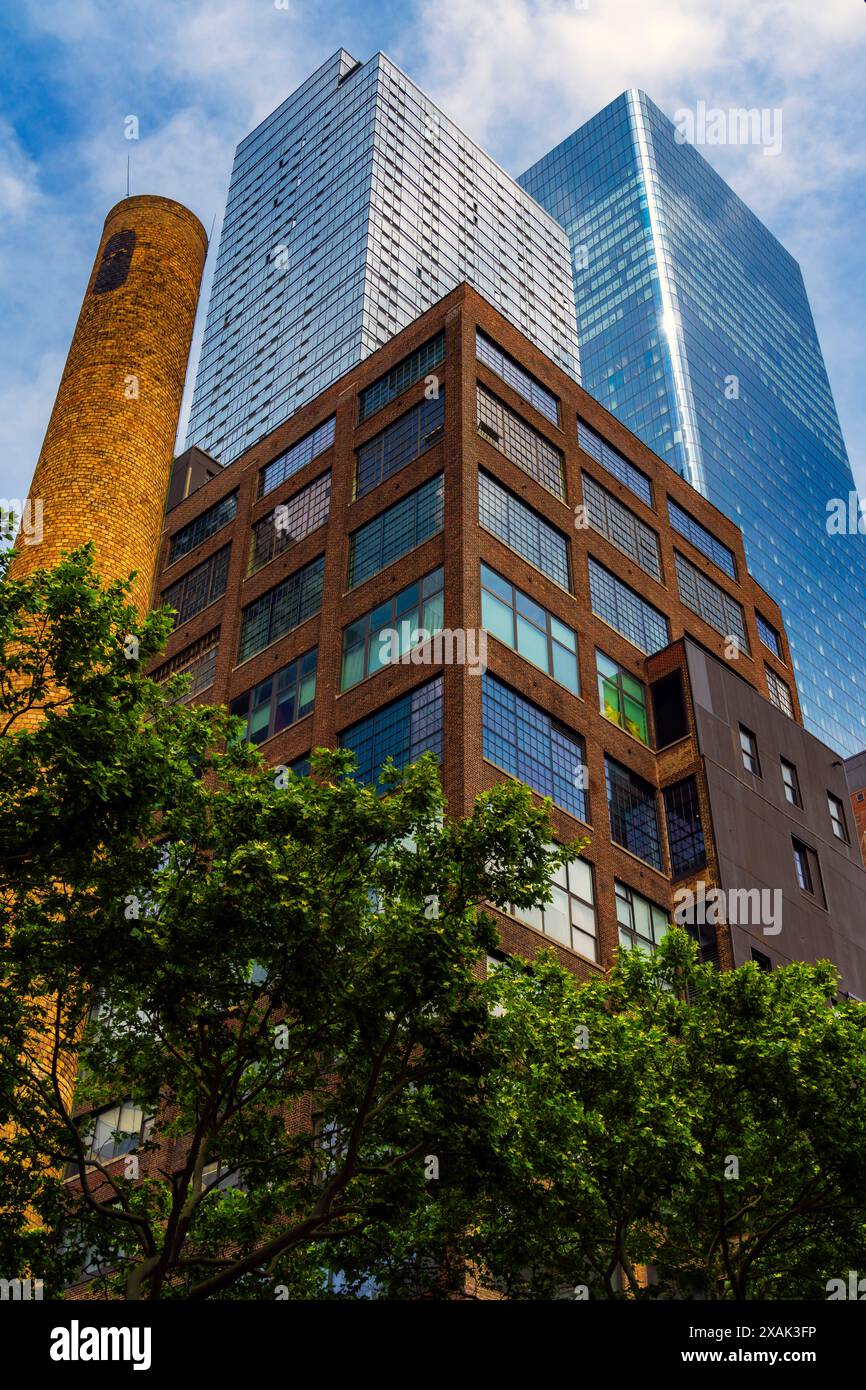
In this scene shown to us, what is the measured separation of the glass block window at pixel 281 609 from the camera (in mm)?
45188

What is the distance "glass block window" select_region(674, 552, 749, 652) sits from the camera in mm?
51375

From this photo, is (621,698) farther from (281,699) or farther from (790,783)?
(281,699)

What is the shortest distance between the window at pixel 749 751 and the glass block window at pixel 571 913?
922 centimetres

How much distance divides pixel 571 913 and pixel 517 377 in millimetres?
20321

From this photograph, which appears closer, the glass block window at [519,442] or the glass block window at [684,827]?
the glass block window at [684,827]

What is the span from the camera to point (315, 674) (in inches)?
1662

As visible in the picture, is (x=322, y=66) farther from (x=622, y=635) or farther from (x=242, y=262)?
(x=622, y=635)

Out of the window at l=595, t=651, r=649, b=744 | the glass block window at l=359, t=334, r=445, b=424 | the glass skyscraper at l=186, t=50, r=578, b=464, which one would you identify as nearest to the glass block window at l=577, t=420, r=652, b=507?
the glass block window at l=359, t=334, r=445, b=424

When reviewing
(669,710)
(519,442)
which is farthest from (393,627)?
(669,710)

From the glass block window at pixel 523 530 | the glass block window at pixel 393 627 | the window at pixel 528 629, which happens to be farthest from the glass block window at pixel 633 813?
the glass block window at pixel 393 627

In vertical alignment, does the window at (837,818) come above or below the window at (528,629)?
below

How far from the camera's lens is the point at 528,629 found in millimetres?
39812

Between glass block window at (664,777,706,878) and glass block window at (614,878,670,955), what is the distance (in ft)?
5.63

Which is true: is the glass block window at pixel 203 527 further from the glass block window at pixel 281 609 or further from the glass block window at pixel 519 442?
the glass block window at pixel 519 442
